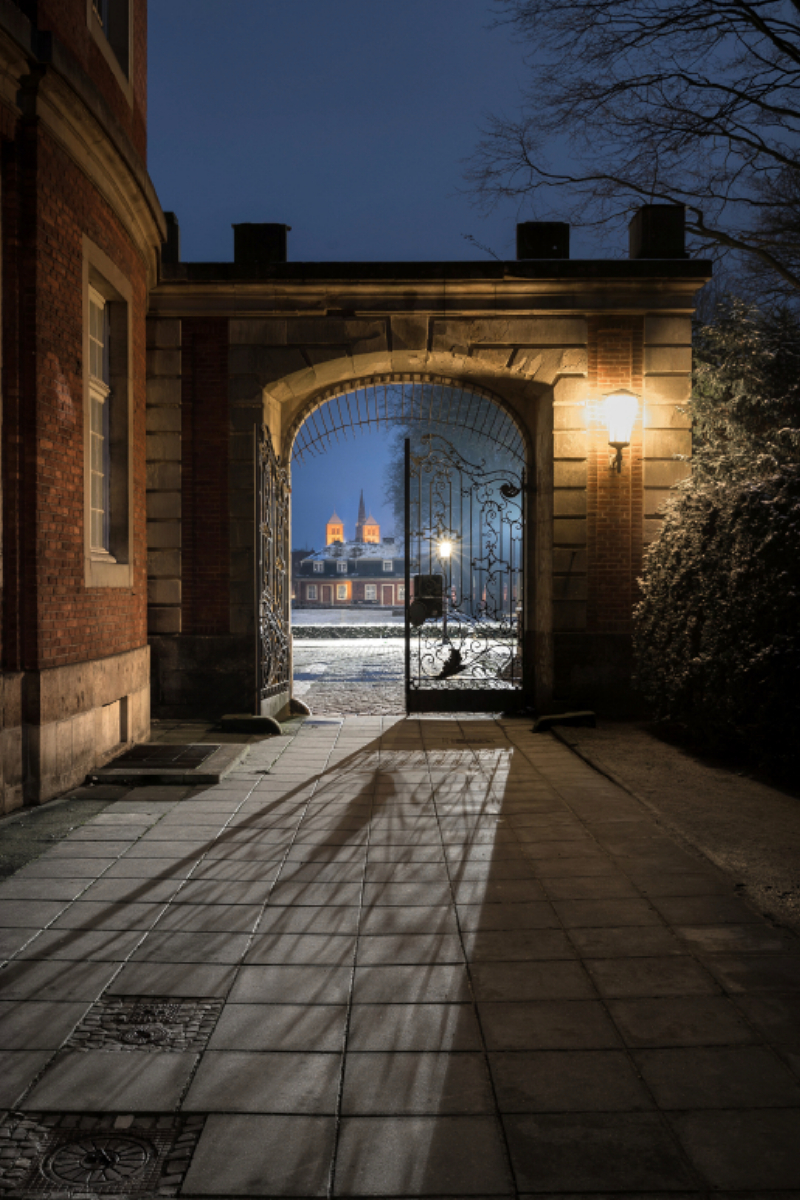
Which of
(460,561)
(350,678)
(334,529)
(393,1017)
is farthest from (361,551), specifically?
(393,1017)

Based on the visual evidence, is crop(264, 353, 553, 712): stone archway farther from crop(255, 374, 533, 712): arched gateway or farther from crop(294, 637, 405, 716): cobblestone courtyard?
crop(294, 637, 405, 716): cobblestone courtyard

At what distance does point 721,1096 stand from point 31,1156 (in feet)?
5.87

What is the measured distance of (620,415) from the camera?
28.9ft

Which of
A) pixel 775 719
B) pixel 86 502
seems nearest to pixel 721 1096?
pixel 775 719

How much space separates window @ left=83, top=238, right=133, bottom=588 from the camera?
23.9ft

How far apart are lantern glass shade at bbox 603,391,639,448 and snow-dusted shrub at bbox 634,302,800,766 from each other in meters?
0.80

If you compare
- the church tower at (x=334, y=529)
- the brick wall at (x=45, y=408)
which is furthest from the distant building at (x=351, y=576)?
the brick wall at (x=45, y=408)

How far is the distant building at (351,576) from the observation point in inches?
2903

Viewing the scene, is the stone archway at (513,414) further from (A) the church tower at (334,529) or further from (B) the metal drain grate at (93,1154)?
(A) the church tower at (334,529)

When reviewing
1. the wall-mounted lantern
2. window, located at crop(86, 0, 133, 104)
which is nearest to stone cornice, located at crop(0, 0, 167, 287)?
window, located at crop(86, 0, 133, 104)

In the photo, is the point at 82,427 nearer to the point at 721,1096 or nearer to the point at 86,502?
the point at 86,502

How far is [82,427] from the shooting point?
648cm

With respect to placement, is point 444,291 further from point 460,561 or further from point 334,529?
point 334,529

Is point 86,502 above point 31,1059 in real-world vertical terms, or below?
above
